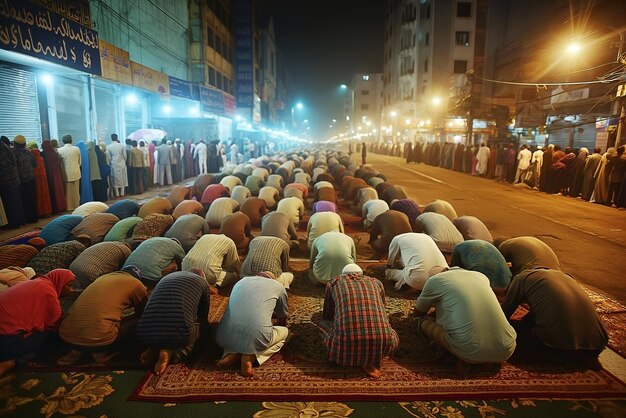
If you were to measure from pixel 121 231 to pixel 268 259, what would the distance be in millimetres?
2859

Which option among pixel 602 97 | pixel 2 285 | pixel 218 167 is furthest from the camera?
pixel 218 167

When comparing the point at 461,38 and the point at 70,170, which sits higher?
the point at 461,38

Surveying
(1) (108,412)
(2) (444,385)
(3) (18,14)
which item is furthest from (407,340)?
(3) (18,14)

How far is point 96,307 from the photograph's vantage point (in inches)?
150

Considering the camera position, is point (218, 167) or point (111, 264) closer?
point (111, 264)

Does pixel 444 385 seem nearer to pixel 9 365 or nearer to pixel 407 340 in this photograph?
pixel 407 340

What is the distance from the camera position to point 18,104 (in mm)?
11703

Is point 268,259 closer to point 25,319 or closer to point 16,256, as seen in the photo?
point 25,319

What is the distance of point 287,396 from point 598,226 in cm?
979

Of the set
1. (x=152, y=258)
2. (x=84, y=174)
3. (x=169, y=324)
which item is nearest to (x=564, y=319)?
(x=169, y=324)

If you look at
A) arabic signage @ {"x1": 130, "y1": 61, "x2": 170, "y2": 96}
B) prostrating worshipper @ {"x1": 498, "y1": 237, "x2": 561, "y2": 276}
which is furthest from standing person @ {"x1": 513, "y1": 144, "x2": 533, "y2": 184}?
arabic signage @ {"x1": 130, "y1": 61, "x2": 170, "y2": 96}

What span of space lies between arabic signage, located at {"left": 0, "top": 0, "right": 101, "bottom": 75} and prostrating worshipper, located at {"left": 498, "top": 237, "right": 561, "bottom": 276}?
994 cm

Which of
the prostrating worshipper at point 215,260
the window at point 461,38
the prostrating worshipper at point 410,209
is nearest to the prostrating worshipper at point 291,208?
the prostrating worshipper at point 410,209

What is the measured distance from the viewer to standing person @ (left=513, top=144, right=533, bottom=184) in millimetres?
17812
